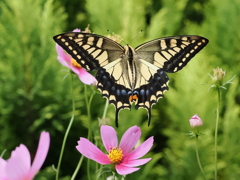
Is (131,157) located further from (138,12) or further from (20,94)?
(138,12)

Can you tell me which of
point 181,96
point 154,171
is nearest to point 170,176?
point 154,171

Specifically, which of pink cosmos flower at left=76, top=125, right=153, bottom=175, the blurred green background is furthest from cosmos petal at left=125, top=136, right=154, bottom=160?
the blurred green background

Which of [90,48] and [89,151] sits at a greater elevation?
[90,48]

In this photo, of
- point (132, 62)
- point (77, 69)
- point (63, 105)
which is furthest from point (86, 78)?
point (63, 105)

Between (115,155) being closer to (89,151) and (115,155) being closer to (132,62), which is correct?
(89,151)

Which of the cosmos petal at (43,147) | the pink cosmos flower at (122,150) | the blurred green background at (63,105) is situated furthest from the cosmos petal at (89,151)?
the blurred green background at (63,105)

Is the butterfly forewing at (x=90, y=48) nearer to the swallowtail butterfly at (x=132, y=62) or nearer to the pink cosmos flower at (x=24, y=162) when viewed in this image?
the swallowtail butterfly at (x=132, y=62)
